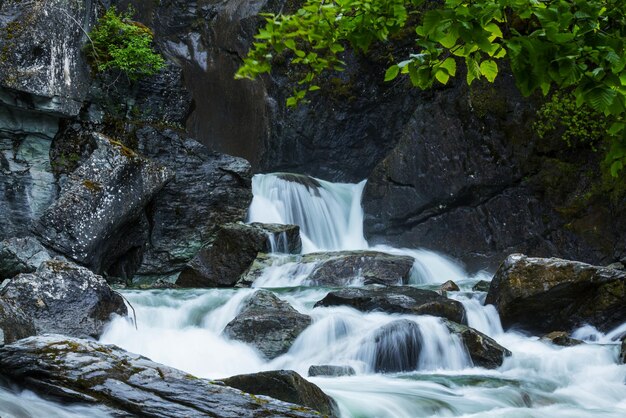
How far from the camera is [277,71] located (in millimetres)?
18391

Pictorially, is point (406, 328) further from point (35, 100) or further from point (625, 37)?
point (35, 100)

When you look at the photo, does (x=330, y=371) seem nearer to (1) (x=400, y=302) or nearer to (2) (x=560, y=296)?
(1) (x=400, y=302)

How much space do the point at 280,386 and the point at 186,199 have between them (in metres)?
10.3

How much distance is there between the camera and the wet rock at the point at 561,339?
359 inches

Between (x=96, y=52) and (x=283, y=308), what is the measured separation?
815 cm

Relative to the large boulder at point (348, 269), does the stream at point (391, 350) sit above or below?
below

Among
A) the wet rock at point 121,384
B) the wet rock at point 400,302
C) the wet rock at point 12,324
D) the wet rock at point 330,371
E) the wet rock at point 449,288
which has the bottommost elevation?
the wet rock at point 330,371

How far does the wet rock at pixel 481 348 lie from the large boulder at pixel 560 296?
4.07 ft

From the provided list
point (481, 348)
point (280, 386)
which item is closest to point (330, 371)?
point (481, 348)

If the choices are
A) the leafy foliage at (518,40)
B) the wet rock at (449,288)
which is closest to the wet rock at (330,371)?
the wet rock at (449,288)

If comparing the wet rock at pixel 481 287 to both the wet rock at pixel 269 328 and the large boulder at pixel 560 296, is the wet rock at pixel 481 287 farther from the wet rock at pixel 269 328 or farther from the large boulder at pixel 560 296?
the wet rock at pixel 269 328

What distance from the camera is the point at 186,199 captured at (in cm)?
1545

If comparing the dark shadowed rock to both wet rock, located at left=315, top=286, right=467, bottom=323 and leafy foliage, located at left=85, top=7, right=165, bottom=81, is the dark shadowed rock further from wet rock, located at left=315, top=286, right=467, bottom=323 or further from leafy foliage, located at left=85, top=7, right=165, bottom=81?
leafy foliage, located at left=85, top=7, right=165, bottom=81

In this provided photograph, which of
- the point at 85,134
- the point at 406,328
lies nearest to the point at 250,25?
the point at 85,134
